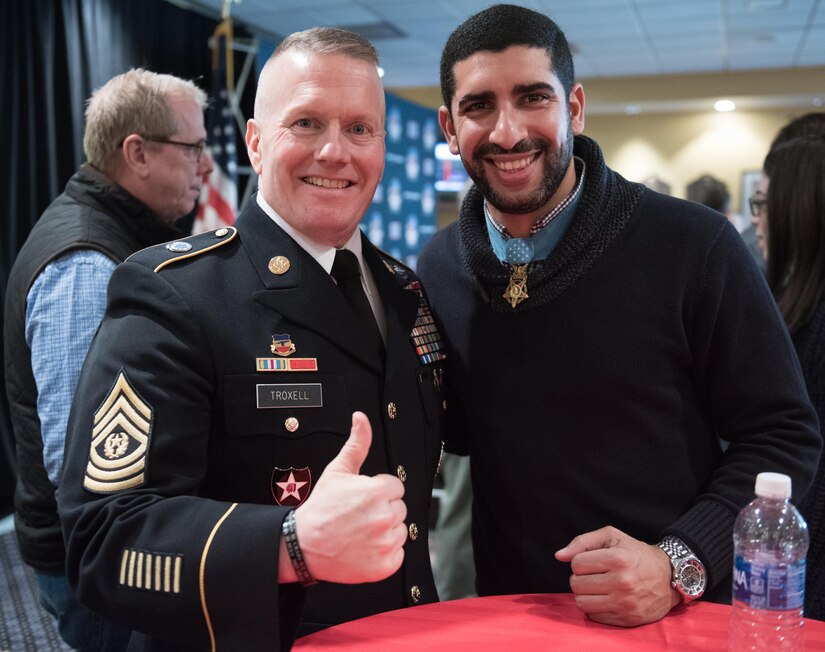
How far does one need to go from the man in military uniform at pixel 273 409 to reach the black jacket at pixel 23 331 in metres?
0.65

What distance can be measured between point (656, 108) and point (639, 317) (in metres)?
9.22

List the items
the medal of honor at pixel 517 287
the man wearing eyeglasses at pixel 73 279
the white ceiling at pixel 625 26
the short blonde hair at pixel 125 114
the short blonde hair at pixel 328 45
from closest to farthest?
the short blonde hair at pixel 328 45 → the medal of honor at pixel 517 287 → the man wearing eyeglasses at pixel 73 279 → the short blonde hair at pixel 125 114 → the white ceiling at pixel 625 26

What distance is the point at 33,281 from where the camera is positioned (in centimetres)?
183

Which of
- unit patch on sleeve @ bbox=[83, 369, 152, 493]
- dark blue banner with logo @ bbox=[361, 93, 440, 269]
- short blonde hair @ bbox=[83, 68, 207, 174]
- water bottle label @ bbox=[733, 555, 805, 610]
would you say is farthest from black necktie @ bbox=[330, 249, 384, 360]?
dark blue banner with logo @ bbox=[361, 93, 440, 269]

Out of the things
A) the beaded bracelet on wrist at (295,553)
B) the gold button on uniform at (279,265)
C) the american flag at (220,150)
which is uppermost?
the american flag at (220,150)

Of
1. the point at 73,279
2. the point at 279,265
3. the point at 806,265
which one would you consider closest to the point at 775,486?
the point at 279,265

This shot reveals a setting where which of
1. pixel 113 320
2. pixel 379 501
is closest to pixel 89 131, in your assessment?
pixel 113 320

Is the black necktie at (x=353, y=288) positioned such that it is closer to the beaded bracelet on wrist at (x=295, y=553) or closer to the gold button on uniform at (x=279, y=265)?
the gold button on uniform at (x=279, y=265)

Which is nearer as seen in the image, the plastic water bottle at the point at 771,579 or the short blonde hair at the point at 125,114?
the plastic water bottle at the point at 771,579

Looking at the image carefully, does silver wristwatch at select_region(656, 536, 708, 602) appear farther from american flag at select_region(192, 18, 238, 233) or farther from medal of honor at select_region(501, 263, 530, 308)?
american flag at select_region(192, 18, 238, 233)

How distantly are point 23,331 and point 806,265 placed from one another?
Answer: 74.9 inches

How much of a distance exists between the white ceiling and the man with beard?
4295 millimetres

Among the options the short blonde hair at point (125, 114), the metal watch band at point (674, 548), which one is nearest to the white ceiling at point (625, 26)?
the short blonde hair at point (125, 114)

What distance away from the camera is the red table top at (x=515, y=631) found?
1.10 metres
